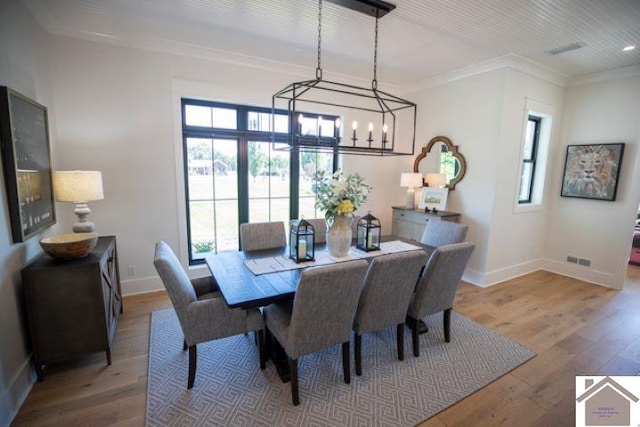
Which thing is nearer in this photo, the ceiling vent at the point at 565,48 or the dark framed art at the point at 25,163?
the dark framed art at the point at 25,163

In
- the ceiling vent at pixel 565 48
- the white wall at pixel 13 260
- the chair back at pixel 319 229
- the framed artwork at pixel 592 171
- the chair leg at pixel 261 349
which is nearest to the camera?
the white wall at pixel 13 260

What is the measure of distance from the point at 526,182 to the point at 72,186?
5620mm

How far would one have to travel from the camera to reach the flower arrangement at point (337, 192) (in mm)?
2469

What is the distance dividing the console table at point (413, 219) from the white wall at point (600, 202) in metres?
1.81

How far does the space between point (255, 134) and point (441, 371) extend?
3.35 meters

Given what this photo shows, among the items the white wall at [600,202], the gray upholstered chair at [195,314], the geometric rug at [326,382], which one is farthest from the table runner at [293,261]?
the white wall at [600,202]

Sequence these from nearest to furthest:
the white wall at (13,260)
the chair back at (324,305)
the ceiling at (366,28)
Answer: the chair back at (324,305) < the white wall at (13,260) < the ceiling at (366,28)

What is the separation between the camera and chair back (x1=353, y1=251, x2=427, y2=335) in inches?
78.0

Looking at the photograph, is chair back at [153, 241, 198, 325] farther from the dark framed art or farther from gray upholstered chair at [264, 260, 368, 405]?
the dark framed art

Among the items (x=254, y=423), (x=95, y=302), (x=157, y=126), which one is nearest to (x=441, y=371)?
(x=254, y=423)

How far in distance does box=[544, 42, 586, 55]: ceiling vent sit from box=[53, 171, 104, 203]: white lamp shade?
16.1ft

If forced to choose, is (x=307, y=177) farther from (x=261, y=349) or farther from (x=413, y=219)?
(x=261, y=349)

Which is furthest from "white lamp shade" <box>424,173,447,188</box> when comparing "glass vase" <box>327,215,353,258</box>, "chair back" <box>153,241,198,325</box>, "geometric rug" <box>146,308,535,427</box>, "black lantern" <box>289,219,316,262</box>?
"chair back" <box>153,241,198,325</box>

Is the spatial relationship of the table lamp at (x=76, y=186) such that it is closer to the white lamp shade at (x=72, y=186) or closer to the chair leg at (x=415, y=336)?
the white lamp shade at (x=72, y=186)
